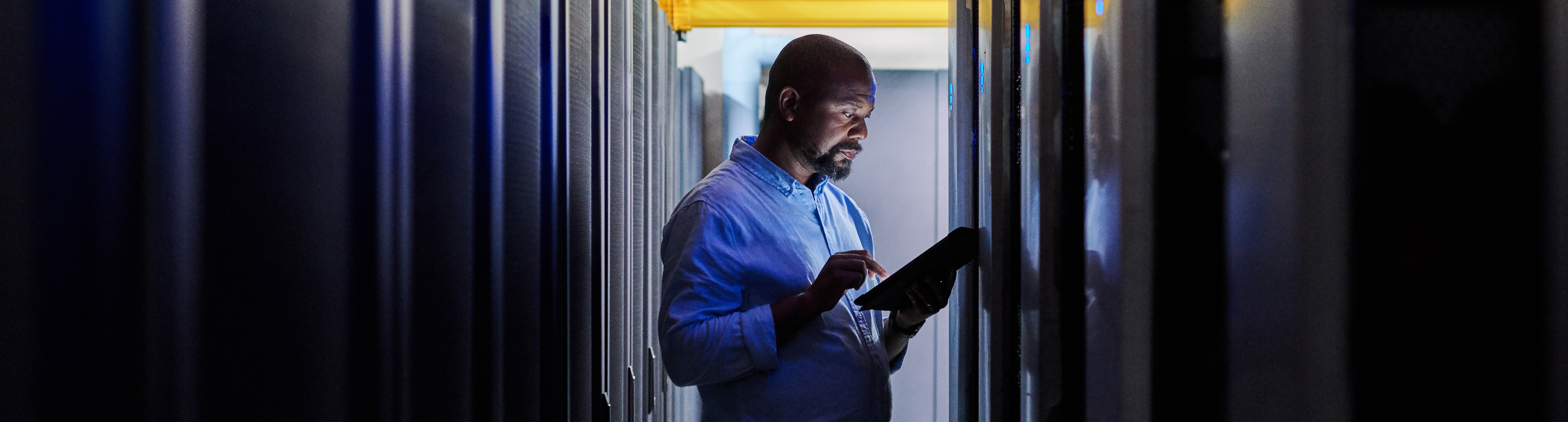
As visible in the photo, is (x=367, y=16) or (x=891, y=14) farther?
(x=891, y=14)

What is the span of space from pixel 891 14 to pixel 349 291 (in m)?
2.00

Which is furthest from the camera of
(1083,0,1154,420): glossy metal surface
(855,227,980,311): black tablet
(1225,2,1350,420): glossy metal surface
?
(855,227,980,311): black tablet

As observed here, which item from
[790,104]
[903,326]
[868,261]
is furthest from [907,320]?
[790,104]

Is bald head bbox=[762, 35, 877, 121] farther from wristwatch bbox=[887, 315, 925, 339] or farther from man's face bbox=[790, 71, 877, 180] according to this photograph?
wristwatch bbox=[887, 315, 925, 339]

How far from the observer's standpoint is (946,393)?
10.7 feet

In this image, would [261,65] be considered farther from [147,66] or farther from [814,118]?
[814,118]

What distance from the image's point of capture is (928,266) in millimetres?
1063

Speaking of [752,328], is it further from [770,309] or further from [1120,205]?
[1120,205]

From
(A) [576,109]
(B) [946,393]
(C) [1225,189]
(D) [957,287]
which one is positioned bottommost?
(B) [946,393]

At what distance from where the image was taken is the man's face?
1590 mm

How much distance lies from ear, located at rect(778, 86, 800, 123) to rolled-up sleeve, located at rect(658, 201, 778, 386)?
1.06 feet

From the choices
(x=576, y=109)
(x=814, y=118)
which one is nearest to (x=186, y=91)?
(x=576, y=109)

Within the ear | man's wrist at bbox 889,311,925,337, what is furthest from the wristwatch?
the ear

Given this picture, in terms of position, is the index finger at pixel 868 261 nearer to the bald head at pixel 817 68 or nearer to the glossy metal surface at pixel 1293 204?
the bald head at pixel 817 68
